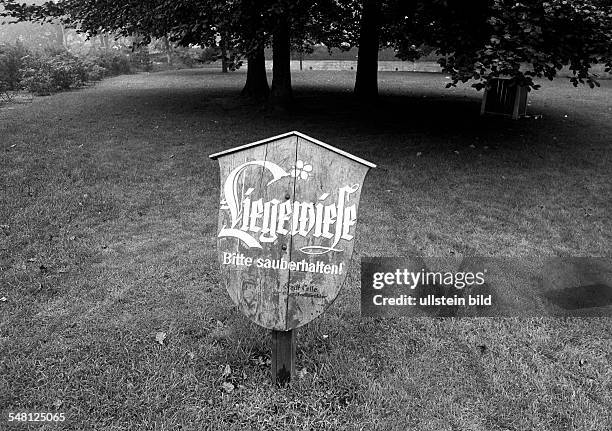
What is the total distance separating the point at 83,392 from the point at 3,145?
7.02 m

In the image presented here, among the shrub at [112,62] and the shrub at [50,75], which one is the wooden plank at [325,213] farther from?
the shrub at [112,62]

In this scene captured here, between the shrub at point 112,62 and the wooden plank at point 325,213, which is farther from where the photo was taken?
the shrub at point 112,62

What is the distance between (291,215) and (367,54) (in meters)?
12.7

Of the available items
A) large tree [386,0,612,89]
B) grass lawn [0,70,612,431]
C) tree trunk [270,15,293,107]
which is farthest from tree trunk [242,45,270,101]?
large tree [386,0,612,89]

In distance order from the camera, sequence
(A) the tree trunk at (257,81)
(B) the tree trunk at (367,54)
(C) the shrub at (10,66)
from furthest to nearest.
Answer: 1. (C) the shrub at (10,66)
2. (A) the tree trunk at (257,81)
3. (B) the tree trunk at (367,54)

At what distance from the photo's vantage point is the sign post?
2.57 meters

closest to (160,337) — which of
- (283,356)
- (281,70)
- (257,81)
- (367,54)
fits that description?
(283,356)

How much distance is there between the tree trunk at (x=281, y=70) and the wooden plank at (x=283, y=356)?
9.39 metres

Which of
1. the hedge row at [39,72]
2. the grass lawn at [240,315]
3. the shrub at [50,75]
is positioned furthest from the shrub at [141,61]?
the grass lawn at [240,315]

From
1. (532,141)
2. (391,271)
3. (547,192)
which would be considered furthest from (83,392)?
(532,141)

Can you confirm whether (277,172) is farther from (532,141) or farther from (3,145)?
(532,141)

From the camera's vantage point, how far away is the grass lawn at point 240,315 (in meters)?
2.77

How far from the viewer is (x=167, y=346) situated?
3254 mm

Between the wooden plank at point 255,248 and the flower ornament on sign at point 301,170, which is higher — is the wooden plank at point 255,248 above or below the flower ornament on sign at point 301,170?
below
